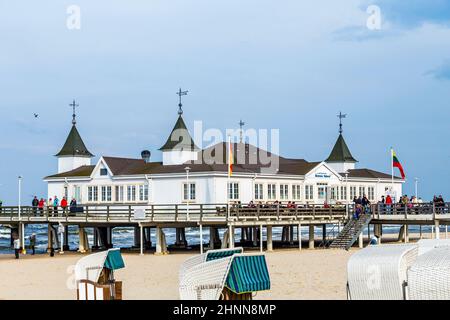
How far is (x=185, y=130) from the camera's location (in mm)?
50594

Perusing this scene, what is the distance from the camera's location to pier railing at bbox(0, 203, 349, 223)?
39375 mm

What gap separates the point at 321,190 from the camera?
50.0m

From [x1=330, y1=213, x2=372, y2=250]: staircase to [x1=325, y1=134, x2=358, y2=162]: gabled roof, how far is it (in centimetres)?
1652

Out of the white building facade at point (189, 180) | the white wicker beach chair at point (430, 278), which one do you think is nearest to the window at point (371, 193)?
→ the white building facade at point (189, 180)

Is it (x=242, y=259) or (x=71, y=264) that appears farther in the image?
(x=71, y=264)

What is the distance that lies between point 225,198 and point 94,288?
89.3ft

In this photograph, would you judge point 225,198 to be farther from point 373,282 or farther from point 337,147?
point 373,282

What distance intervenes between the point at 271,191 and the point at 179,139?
20.5 ft

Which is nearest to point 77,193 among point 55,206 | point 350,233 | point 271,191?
point 55,206

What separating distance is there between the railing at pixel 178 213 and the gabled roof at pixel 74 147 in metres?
6.90

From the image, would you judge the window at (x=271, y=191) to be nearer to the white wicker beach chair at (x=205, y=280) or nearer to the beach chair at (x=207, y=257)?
the beach chair at (x=207, y=257)

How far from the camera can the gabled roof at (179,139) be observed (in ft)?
159
